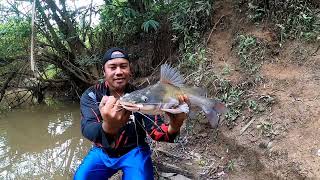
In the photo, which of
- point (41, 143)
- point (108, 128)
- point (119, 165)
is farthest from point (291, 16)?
point (41, 143)

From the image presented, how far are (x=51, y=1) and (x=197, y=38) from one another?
3.43 metres

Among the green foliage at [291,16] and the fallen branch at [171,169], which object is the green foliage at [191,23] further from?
the fallen branch at [171,169]

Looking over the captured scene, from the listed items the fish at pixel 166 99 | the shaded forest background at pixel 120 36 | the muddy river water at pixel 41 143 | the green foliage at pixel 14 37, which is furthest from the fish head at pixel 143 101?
the green foliage at pixel 14 37

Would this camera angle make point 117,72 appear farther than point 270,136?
No

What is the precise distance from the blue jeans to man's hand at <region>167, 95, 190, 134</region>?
1.37 ft

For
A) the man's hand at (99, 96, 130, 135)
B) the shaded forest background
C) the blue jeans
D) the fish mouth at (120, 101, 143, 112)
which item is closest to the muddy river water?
the shaded forest background

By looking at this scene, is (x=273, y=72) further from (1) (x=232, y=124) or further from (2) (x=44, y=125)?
(2) (x=44, y=125)

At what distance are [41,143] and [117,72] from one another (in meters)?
4.12

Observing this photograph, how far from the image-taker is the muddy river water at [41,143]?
5766 millimetres

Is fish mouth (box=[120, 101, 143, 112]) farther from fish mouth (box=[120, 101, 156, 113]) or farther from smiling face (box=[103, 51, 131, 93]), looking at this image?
smiling face (box=[103, 51, 131, 93])

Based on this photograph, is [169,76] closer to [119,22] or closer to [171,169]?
[171,169]

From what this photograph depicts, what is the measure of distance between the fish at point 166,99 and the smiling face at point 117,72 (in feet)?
2.34

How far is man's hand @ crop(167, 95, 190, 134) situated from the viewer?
9.07ft

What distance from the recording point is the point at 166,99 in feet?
8.51
